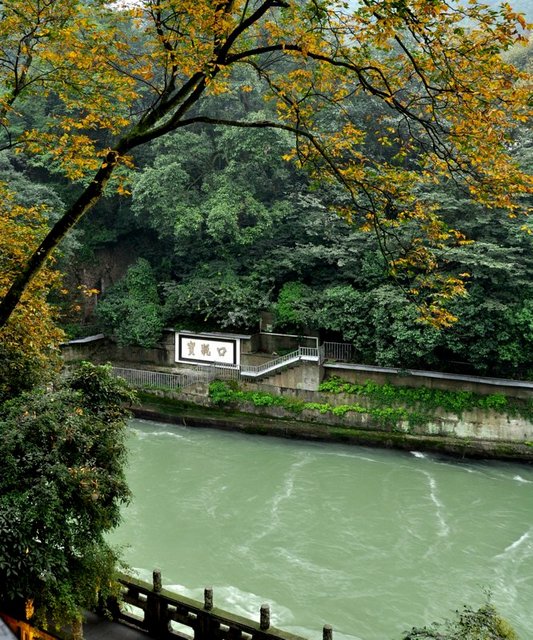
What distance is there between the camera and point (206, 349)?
17.1m

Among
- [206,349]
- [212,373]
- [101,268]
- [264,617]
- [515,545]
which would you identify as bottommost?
[515,545]

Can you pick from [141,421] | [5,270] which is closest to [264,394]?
[141,421]

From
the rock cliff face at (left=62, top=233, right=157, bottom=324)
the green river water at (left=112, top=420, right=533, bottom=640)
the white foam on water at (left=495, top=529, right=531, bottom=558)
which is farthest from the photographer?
the rock cliff face at (left=62, top=233, right=157, bottom=324)

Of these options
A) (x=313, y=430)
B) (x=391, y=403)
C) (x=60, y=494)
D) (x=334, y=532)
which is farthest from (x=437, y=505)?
(x=60, y=494)

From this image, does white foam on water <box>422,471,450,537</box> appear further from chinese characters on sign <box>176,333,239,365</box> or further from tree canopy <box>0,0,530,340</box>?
tree canopy <box>0,0,530,340</box>

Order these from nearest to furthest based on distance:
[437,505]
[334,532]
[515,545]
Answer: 1. [515,545]
2. [334,532]
3. [437,505]

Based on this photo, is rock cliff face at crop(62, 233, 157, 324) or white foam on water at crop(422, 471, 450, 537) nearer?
white foam on water at crop(422, 471, 450, 537)

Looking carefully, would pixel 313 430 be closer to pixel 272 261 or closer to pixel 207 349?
pixel 207 349

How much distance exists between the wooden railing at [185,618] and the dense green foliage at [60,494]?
1.14 ft

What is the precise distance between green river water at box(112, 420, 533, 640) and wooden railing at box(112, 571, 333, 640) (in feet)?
9.40

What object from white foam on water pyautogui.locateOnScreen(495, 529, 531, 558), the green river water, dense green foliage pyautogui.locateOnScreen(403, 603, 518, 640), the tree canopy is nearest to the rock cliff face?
the green river water

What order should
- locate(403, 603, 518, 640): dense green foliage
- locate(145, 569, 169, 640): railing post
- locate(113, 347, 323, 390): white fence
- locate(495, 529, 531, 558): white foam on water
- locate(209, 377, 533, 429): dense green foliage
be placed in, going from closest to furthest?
locate(403, 603, 518, 640): dense green foliage
locate(145, 569, 169, 640): railing post
locate(495, 529, 531, 558): white foam on water
locate(209, 377, 533, 429): dense green foliage
locate(113, 347, 323, 390): white fence

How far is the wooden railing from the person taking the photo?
15.1 feet

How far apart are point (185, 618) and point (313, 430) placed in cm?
1009
